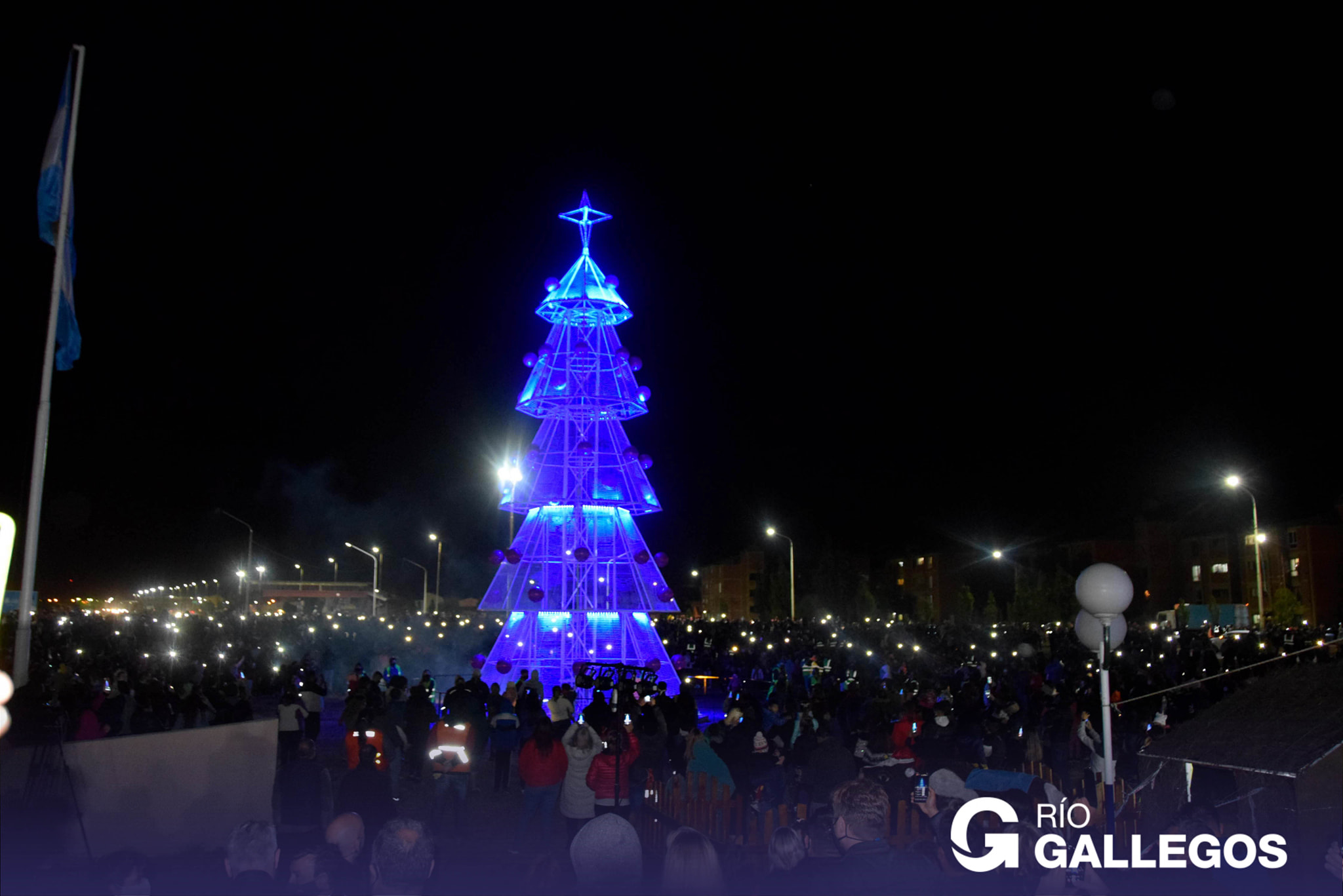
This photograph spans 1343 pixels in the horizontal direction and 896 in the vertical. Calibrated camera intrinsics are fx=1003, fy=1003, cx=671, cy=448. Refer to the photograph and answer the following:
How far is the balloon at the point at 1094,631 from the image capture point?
9.19 meters

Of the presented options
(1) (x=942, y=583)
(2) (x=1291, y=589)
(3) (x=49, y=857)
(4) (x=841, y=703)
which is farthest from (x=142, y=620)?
(1) (x=942, y=583)

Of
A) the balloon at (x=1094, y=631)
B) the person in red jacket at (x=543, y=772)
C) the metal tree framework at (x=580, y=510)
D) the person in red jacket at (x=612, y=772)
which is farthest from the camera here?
the metal tree framework at (x=580, y=510)

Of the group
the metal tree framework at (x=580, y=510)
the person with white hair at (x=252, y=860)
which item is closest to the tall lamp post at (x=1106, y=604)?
the person with white hair at (x=252, y=860)

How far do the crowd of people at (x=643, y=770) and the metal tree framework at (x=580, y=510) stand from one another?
157cm

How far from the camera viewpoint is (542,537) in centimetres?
2145

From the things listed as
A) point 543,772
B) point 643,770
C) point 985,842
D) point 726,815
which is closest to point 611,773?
point 543,772

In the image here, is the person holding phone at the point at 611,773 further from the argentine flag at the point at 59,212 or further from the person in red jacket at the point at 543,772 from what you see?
the argentine flag at the point at 59,212

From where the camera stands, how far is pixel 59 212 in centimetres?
1179

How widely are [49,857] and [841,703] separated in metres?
10.6

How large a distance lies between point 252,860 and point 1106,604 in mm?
6977

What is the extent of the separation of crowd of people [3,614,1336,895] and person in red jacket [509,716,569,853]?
0.02 m

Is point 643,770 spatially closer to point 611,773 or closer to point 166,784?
point 611,773

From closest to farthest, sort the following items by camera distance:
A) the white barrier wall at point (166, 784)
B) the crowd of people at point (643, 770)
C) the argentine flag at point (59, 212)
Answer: the crowd of people at point (643, 770), the white barrier wall at point (166, 784), the argentine flag at point (59, 212)

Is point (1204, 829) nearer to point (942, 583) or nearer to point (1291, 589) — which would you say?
point (1291, 589)
